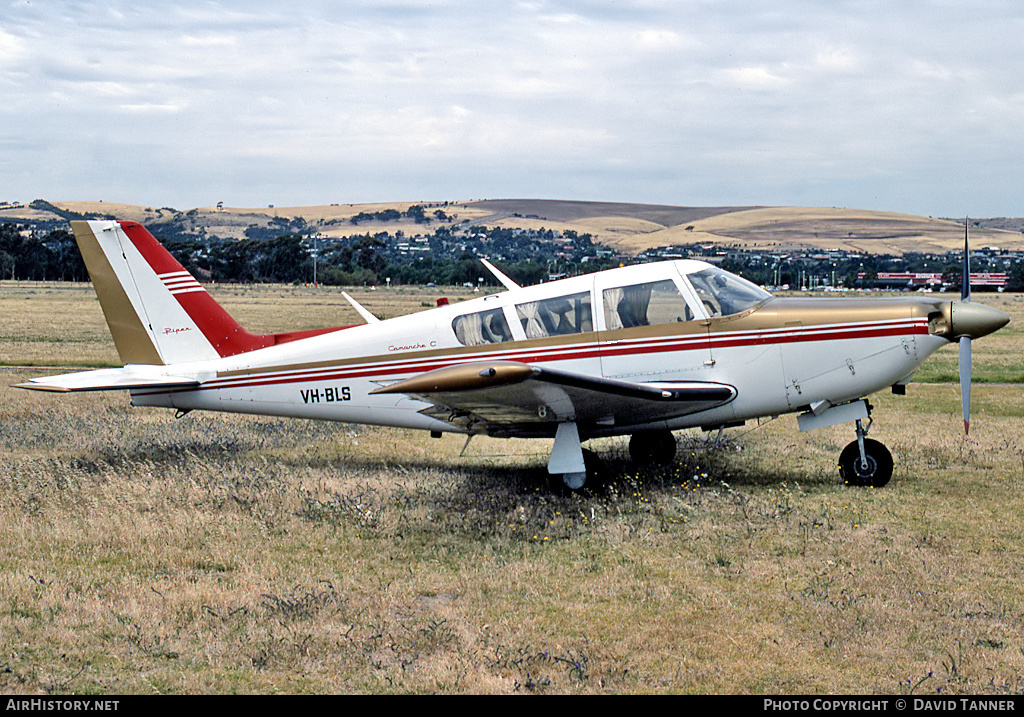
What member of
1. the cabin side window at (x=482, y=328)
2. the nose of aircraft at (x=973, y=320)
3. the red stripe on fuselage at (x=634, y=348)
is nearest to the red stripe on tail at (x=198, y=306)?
the red stripe on fuselage at (x=634, y=348)

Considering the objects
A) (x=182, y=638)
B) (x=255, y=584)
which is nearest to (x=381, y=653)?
(x=182, y=638)

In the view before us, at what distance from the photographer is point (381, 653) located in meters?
5.80

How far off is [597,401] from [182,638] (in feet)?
14.9

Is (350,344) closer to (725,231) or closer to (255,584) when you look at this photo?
(255,584)

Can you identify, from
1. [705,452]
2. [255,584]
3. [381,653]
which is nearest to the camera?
[381,653]

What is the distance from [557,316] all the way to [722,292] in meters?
1.81

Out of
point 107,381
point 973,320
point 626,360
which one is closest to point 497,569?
point 626,360

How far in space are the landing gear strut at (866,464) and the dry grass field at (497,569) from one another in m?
0.20

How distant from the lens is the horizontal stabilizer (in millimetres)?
10727

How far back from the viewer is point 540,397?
29.1 ft

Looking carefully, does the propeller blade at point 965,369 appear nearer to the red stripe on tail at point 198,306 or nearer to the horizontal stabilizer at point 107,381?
the red stripe on tail at point 198,306

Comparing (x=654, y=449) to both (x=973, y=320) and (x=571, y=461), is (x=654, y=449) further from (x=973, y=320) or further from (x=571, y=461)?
(x=973, y=320)

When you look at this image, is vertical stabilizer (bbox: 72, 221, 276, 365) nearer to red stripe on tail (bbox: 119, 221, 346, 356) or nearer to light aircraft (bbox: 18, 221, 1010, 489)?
red stripe on tail (bbox: 119, 221, 346, 356)

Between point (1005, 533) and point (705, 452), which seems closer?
point (1005, 533)
